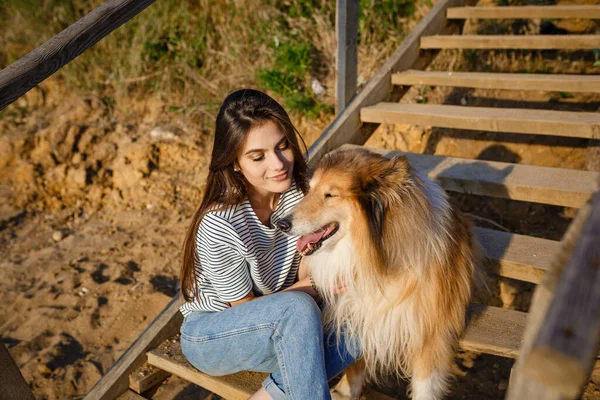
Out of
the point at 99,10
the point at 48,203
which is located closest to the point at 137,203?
the point at 48,203

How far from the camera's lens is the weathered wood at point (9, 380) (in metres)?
1.66

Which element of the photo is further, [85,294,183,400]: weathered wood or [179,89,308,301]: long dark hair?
[85,294,183,400]: weathered wood

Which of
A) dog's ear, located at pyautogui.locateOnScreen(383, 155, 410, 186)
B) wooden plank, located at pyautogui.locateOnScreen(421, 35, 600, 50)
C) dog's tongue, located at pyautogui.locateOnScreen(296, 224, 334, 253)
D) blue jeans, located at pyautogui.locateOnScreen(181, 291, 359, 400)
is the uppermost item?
wooden plank, located at pyautogui.locateOnScreen(421, 35, 600, 50)

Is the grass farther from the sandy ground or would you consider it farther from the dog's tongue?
the dog's tongue

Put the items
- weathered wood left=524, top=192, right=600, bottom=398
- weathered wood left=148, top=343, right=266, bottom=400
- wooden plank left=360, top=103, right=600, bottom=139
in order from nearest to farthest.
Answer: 1. weathered wood left=524, top=192, right=600, bottom=398
2. weathered wood left=148, top=343, right=266, bottom=400
3. wooden plank left=360, top=103, right=600, bottom=139

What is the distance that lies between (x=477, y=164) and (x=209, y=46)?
3.39 meters

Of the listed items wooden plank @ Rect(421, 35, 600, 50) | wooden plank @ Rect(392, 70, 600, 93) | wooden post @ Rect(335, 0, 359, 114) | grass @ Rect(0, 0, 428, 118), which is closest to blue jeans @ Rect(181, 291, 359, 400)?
wooden post @ Rect(335, 0, 359, 114)

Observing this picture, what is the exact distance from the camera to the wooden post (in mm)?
3109

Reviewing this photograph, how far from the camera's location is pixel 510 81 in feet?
10.0

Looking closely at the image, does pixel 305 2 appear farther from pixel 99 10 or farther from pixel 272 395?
pixel 272 395

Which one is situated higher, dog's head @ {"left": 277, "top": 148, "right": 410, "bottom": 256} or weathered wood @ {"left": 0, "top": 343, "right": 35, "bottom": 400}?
dog's head @ {"left": 277, "top": 148, "right": 410, "bottom": 256}

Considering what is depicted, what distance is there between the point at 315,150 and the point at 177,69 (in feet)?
9.17

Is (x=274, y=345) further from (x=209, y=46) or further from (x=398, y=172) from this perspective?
(x=209, y=46)

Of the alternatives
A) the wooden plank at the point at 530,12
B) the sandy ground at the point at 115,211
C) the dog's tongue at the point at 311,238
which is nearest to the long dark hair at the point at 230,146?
the dog's tongue at the point at 311,238
